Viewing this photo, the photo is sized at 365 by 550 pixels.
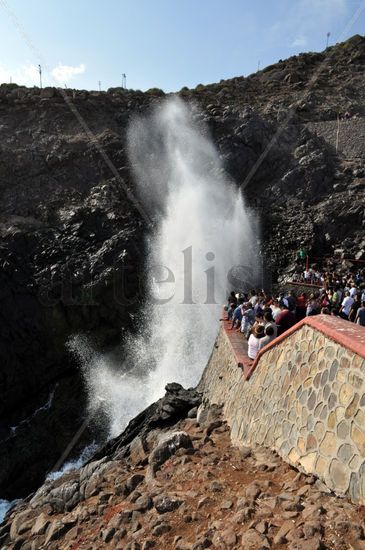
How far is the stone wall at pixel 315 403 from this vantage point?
4.34 metres

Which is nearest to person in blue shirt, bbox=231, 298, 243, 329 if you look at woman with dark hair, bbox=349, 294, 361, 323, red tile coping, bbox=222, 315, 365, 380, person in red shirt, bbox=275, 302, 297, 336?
woman with dark hair, bbox=349, 294, 361, 323

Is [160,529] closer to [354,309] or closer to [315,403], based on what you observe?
[315,403]

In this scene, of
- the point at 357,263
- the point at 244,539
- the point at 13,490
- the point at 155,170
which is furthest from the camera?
the point at 155,170

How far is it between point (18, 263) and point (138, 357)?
9.26 meters

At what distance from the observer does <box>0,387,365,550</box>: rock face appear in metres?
4.10

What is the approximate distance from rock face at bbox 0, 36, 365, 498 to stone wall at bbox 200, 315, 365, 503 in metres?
14.8

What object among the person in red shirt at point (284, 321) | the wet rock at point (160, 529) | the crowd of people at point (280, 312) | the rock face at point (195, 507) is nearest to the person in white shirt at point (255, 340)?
the crowd of people at point (280, 312)

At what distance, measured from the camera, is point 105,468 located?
8.73 m

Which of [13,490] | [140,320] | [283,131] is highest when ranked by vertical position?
[283,131]

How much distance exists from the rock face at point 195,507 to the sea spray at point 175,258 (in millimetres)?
8984

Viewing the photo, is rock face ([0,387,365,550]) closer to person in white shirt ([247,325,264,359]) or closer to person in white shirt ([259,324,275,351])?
person in white shirt ([247,325,264,359])

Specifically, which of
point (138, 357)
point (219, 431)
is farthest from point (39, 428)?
point (219, 431)

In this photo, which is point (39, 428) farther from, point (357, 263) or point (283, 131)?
point (283, 131)

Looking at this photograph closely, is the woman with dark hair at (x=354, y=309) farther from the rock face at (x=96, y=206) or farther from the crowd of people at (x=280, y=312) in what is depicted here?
the rock face at (x=96, y=206)
